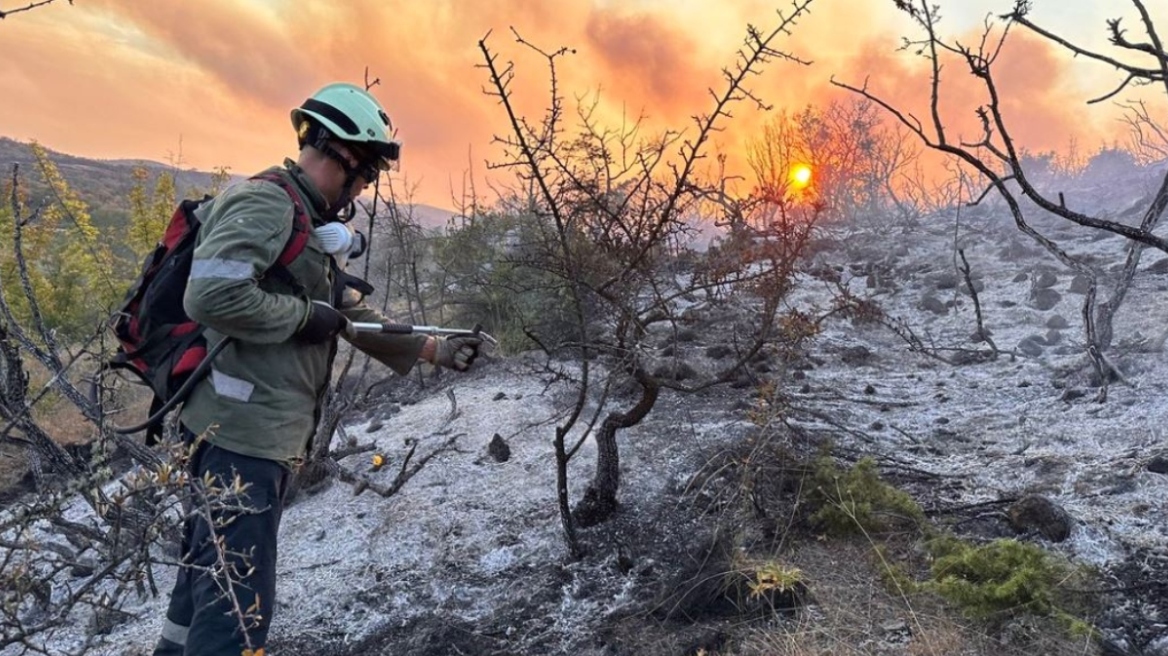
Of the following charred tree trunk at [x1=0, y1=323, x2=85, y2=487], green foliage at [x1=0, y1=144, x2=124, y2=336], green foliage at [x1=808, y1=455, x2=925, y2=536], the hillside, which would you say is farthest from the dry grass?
green foliage at [x1=0, y1=144, x2=124, y2=336]

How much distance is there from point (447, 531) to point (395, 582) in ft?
1.47

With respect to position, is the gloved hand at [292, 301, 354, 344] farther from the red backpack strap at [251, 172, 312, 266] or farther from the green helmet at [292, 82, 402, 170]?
the green helmet at [292, 82, 402, 170]

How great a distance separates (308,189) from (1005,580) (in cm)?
267

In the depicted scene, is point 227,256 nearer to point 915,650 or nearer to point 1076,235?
point 915,650

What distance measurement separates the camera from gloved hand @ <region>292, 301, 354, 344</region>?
2.23 m

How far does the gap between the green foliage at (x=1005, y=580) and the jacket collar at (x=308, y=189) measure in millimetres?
2438

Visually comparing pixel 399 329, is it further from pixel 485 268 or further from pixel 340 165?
pixel 485 268

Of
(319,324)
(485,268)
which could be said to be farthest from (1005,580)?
(485,268)

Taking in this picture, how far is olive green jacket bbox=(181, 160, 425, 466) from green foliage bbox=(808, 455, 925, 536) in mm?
2220

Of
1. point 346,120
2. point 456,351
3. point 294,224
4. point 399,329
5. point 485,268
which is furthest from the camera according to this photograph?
point 485,268

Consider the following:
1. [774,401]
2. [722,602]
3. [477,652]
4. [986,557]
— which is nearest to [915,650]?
[986,557]

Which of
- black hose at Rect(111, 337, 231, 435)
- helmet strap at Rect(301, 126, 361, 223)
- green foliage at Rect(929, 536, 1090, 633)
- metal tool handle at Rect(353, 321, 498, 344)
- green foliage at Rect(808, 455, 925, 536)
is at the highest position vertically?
helmet strap at Rect(301, 126, 361, 223)

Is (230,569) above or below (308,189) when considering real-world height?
below

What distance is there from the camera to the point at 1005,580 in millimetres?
2592
